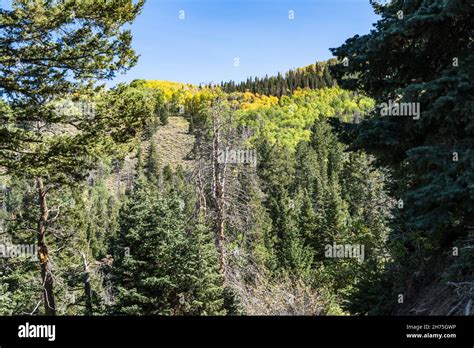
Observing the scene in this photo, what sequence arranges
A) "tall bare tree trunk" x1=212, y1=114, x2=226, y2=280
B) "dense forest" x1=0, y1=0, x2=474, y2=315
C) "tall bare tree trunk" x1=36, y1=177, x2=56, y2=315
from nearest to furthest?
"dense forest" x1=0, y1=0, x2=474, y2=315
"tall bare tree trunk" x1=36, y1=177, x2=56, y2=315
"tall bare tree trunk" x1=212, y1=114, x2=226, y2=280

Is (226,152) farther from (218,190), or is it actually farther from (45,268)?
(45,268)

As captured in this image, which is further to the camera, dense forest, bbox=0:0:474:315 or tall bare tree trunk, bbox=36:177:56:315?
tall bare tree trunk, bbox=36:177:56:315

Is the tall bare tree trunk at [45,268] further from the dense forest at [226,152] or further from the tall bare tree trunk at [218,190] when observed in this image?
the tall bare tree trunk at [218,190]

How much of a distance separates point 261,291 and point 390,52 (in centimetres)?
1236

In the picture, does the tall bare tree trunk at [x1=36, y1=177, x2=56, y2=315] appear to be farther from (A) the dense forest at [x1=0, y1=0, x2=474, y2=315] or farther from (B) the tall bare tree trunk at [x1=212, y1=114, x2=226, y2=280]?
(B) the tall bare tree trunk at [x1=212, y1=114, x2=226, y2=280]

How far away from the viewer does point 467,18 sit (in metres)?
6.99

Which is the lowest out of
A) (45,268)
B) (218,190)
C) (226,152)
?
(45,268)

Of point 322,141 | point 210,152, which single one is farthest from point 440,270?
point 322,141

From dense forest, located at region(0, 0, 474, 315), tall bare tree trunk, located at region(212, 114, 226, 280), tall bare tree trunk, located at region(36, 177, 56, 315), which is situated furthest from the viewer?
tall bare tree trunk, located at region(212, 114, 226, 280)

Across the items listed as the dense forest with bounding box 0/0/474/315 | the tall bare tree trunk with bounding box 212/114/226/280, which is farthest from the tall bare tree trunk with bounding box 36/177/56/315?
the tall bare tree trunk with bounding box 212/114/226/280

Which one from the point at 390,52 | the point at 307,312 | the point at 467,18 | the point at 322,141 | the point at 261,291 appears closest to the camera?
the point at 467,18

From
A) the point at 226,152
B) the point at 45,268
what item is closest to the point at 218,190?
A: the point at 226,152

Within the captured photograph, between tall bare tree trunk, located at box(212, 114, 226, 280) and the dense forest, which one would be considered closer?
the dense forest
